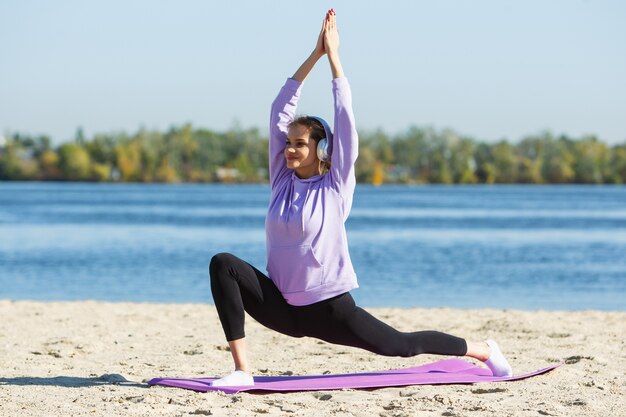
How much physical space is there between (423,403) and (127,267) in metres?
15.5

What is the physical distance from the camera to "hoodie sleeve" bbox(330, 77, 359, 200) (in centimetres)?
564

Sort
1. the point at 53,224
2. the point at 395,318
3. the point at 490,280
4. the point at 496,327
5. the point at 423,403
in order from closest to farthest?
the point at 423,403 → the point at 496,327 → the point at 395,318 → the point at 490,280 → the point at 53,224

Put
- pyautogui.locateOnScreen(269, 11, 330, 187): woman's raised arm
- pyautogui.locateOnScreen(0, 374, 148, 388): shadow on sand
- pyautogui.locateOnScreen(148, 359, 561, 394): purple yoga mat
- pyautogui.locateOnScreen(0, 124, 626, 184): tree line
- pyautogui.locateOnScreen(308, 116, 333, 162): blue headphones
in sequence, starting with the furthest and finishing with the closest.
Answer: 1. pyautogui.locateOnScreen(0, 124, 626, 184): tree line
2. pyautogui.locateOnScreen(0, 374, 148, 388): shadow on sand
3. pyautogui.locateOnScreen(148, 359, 561, 394): purple yoga mat
4. pyautogui.locateOnScreen(269, 11, 330, 187): woman's raised arm
5. pyautogui.locateOnScreen(308, 116, 333, 162): blue headphones

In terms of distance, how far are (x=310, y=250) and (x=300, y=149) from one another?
556mm

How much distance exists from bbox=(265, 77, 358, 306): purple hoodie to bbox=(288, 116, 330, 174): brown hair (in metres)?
0.11

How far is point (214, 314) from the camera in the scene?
11016 millimetres

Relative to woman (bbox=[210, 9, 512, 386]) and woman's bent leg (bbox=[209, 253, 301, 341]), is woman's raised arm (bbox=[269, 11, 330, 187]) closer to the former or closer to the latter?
woman (bbox=[210, 9, 512, 386])

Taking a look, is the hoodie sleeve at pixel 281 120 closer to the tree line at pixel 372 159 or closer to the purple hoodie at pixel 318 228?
the purple hoodie at pixel 318 228

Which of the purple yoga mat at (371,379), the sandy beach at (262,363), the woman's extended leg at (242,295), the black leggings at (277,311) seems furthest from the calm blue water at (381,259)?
Answer: the woman's extended leg at (242,295)

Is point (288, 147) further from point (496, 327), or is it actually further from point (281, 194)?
point (496, 327)

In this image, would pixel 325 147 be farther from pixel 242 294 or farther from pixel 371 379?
pixel 371 379

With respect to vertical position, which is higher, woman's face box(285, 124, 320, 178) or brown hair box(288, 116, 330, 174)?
brown hair box(288, 116, 330, 174)

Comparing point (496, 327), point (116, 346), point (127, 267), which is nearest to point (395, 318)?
point (496, 327)

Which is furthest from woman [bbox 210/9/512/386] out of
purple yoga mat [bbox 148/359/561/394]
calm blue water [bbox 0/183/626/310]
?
calm blue water [bbox 0/183/626/310]
